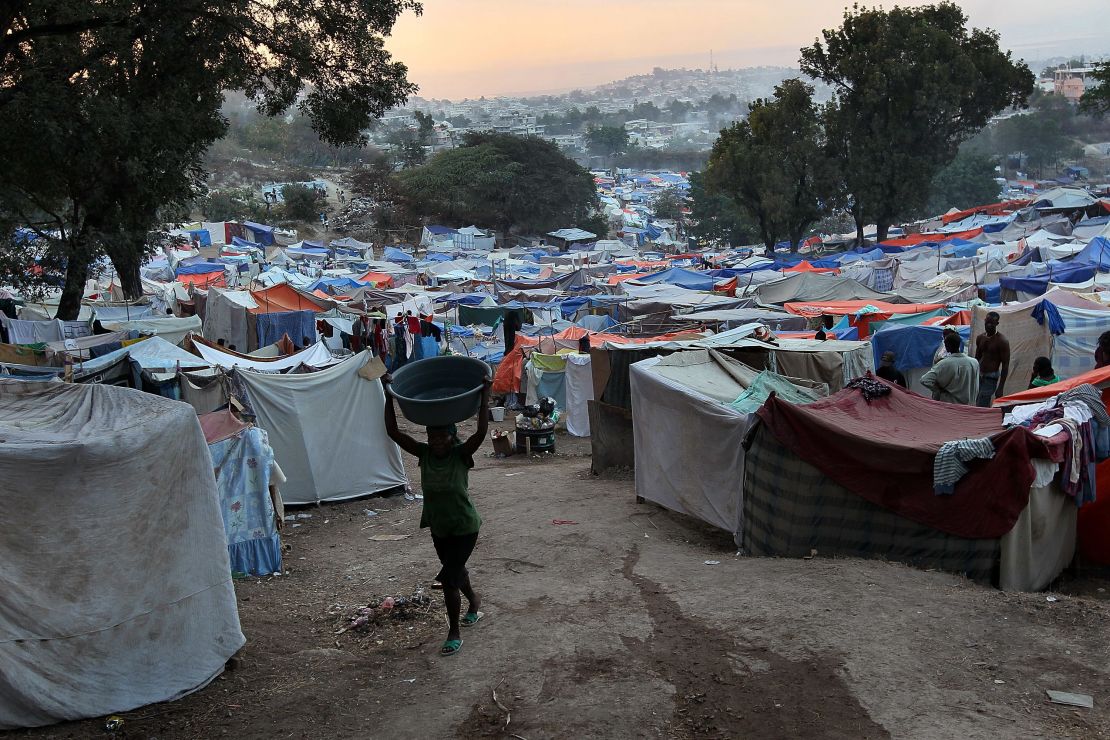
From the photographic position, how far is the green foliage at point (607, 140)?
143462mm

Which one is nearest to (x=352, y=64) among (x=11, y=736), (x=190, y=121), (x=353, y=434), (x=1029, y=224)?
(x=190, y=121)

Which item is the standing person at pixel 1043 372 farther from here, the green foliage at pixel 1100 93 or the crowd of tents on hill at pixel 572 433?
the green foliage at pixel 1100 93

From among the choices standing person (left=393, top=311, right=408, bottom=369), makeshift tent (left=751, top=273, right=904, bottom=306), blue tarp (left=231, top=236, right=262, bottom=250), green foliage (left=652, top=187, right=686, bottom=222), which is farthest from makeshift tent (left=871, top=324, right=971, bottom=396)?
green foliage (left=652, top=187, right=686, bottom=222)

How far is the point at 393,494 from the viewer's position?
40.7 feet

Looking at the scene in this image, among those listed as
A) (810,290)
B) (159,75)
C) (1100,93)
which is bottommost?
(810,290)

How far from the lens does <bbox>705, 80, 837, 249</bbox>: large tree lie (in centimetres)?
4438

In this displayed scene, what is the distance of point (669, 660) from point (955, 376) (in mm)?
5922

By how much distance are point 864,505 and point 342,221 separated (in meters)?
61.3

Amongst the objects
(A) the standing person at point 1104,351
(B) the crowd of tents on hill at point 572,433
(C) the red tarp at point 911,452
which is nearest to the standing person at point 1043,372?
(A) the standing person at point 1104,351

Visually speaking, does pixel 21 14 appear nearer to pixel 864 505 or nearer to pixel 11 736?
pixel 11 736

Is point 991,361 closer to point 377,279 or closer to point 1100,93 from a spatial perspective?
point 377,279

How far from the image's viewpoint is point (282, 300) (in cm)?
2375

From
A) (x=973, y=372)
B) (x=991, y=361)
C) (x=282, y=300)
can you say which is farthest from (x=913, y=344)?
(x=282, y=300)

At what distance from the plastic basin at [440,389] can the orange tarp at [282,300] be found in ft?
59.7
